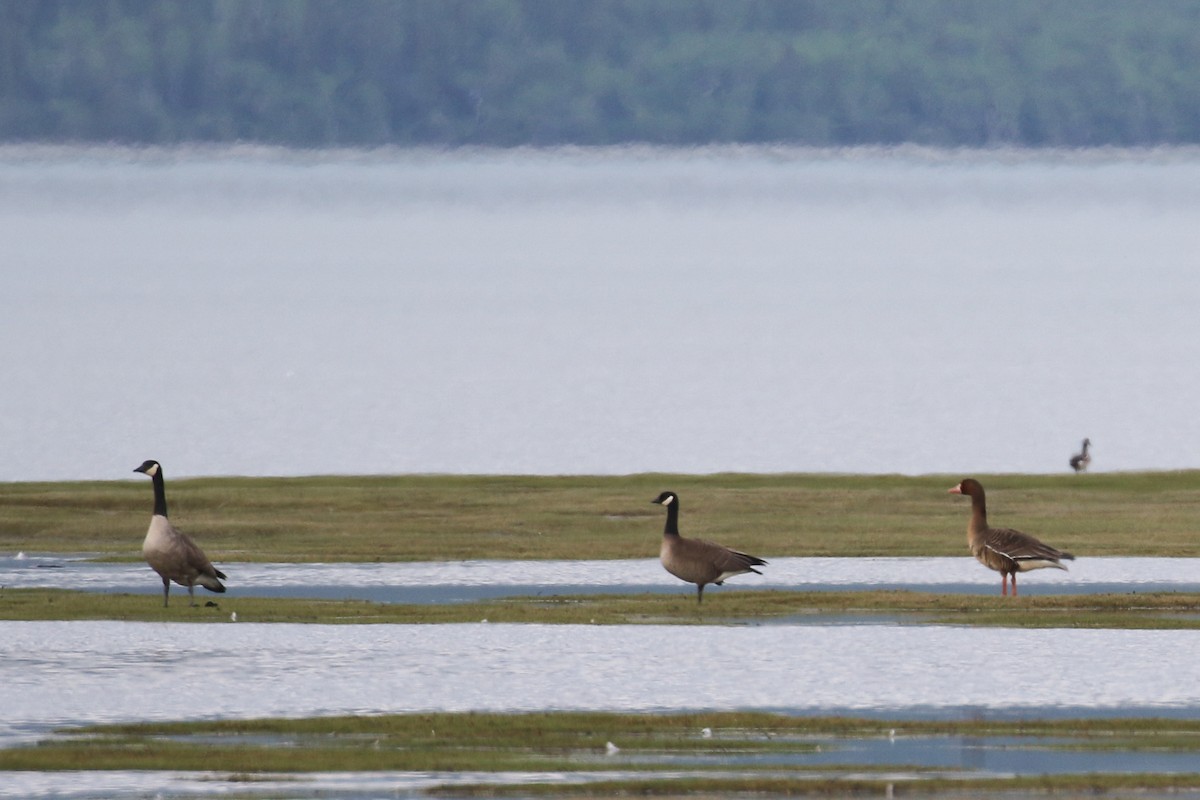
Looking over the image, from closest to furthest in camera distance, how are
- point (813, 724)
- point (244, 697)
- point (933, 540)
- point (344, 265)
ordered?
point (813, 724)
point (244, 697)
point (933, 540)
point (344, 265)

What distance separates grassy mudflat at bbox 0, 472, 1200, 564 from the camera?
3366 centimetres

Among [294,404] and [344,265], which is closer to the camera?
[294,404]

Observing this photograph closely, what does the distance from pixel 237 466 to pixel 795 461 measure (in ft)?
37.1

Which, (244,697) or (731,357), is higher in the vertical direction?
(731,357)

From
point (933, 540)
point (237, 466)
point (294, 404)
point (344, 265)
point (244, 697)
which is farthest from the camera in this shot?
point (344, 265)

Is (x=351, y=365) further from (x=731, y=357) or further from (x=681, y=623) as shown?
(x=681, y=623)

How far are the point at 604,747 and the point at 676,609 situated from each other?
27.1ft

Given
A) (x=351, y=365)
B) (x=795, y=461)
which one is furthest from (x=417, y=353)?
(x=795, y=461)

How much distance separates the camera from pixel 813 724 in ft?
59.0

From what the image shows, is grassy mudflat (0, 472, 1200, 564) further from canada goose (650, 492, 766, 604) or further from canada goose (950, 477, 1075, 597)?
canada goose (650, 492, 766, 604)

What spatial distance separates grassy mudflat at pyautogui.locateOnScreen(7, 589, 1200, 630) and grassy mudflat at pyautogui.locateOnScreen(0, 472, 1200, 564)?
5864 mm


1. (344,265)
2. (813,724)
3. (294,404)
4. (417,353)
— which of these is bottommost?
(813,724)

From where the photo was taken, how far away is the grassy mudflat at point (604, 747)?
623 inches

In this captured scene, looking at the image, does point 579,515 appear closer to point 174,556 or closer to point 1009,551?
point 1009,551
